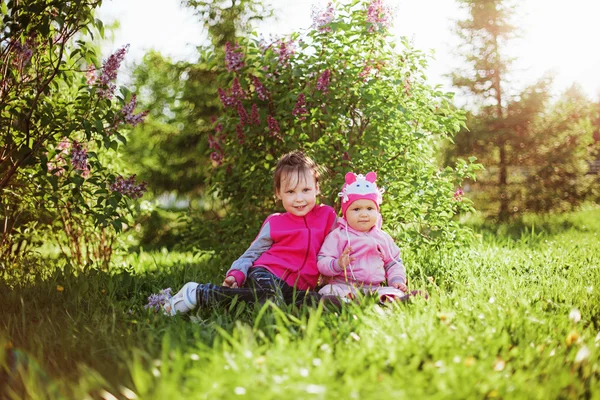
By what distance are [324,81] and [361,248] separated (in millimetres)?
1405

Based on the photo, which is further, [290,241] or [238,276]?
[290,241]

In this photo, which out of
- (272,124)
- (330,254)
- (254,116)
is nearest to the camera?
(330,254)

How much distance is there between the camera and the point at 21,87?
3891mm

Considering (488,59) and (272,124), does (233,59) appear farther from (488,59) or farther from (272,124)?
(488,59)

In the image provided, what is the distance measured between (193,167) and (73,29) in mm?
7324

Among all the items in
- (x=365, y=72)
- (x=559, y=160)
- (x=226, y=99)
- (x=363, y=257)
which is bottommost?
(x=363, y=257)

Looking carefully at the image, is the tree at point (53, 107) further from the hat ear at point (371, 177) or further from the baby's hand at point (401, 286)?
the baby's hand at point (401, 286)

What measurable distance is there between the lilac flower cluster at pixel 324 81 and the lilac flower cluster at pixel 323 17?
375 millimetres

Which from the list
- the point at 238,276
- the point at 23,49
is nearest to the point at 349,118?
the point at 238,276

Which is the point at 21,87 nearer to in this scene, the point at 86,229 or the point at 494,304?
the point at 86,229

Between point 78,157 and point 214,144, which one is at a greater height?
point 214,144

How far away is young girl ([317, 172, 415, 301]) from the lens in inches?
135

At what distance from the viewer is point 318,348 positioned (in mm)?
2297

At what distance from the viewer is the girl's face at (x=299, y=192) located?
354 cm
